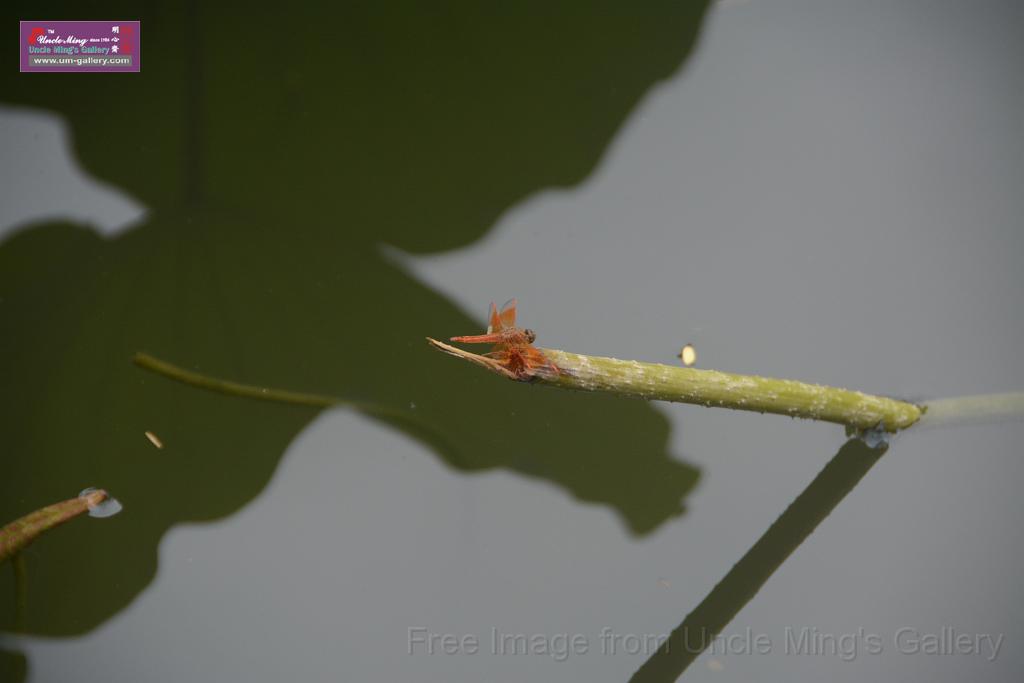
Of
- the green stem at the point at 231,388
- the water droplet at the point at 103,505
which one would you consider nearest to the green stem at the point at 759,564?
the green stem at the point at 231,388

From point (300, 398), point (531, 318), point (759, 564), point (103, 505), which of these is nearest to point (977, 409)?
point (759, 564)

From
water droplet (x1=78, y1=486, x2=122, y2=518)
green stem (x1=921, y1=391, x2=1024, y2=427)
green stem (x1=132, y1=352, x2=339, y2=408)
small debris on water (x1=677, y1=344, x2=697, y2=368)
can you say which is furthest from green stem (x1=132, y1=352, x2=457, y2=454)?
green stem (x1=921, y1=391, x2=1024, y2=427)

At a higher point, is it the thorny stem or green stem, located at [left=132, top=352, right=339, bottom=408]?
the thorny stem

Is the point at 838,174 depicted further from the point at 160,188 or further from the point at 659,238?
the point at 160,188

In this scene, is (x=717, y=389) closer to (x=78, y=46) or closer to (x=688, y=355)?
(x=688, y=355)

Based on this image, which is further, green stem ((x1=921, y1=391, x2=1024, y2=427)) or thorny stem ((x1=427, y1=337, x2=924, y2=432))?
green stem ((x1=921, y1=391, x2=1024, y2=427))

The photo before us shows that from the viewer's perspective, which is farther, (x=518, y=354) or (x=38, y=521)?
(x=38, y=521)

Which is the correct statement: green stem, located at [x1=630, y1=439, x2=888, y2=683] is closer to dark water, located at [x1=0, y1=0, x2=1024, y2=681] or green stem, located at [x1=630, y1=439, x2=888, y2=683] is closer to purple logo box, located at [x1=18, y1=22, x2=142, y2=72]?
dark water, located at [x1=0, y1=0, x2=1024, y2=681]
